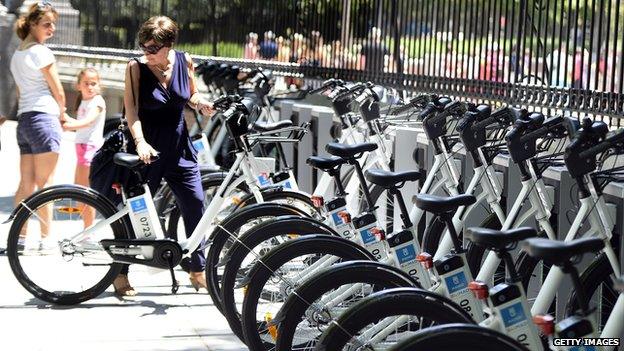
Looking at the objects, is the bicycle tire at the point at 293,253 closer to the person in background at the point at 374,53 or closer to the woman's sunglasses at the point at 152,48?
the woman's sunglasses at the point at 152,48

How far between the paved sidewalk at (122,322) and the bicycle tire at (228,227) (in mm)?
362

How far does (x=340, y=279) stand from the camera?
5273 mm

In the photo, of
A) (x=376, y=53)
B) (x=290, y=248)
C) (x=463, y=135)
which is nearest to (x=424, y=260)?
(x=290, y=248)

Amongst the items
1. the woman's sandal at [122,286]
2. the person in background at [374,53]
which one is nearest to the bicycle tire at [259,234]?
the woman's sandal at [122,286]

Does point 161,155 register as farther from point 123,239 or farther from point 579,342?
point 579,342

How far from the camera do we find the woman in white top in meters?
10.2

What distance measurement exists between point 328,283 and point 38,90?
5.47 m

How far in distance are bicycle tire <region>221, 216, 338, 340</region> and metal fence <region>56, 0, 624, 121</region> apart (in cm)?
212

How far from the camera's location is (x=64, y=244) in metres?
8.37

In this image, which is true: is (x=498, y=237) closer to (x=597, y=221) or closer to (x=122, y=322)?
(x=597, y=221)

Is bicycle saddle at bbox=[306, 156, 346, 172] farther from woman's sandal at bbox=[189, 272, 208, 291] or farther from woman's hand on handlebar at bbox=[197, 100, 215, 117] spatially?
woman's sandal at bbox=[189, 272, 208, 291]

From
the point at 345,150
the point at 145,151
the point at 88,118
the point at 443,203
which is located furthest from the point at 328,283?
the point at 88,118

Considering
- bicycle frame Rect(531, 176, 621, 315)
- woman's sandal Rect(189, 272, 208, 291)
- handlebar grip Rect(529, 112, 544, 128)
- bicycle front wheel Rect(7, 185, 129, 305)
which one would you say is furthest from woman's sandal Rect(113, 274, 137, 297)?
bicycle frame Rect(531, 176, 621, 315)

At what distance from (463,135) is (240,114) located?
203cm
